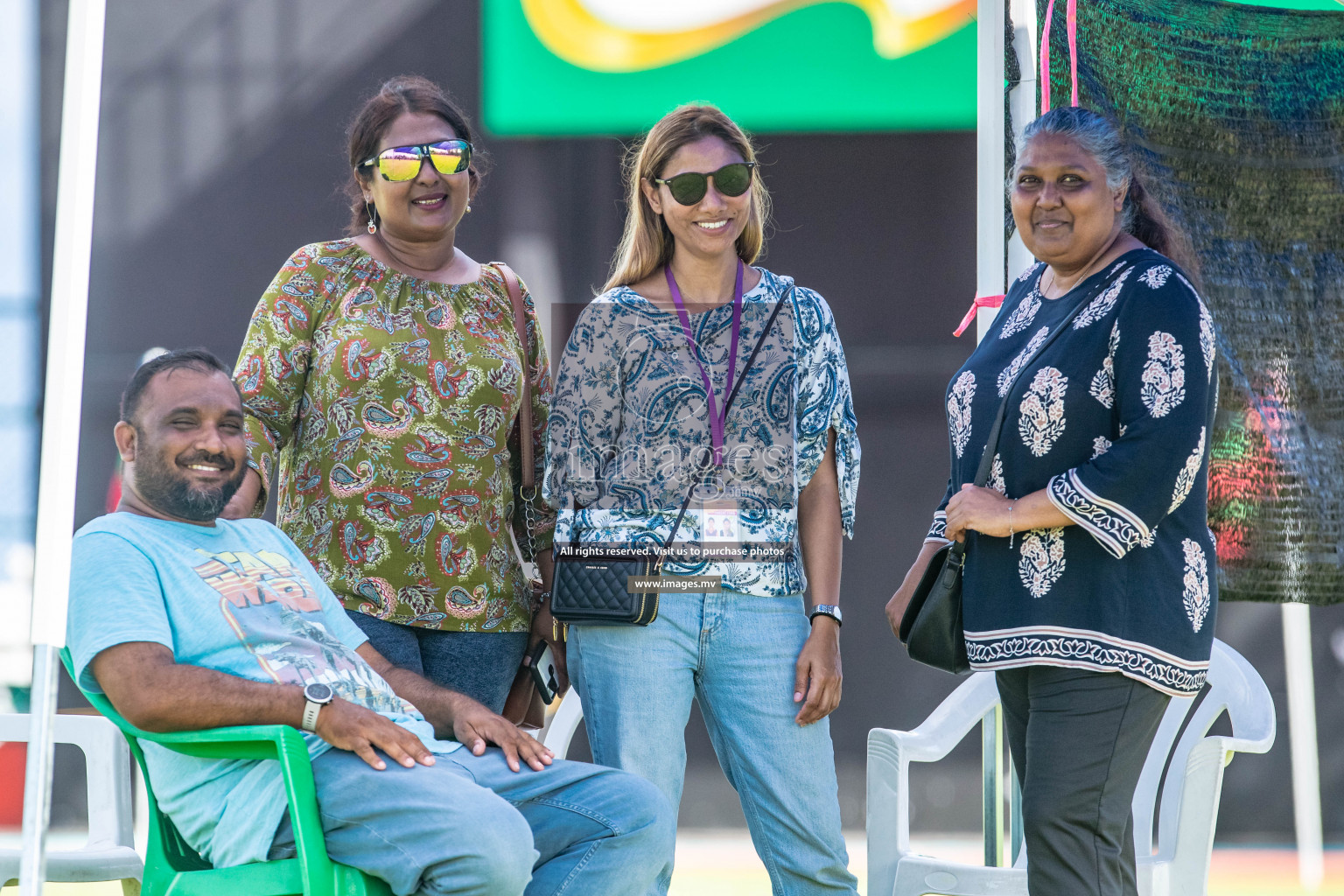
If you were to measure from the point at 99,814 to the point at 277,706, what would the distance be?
1093 mm

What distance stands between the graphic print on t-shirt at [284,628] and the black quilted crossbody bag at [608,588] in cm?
35

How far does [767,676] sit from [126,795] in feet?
5.09

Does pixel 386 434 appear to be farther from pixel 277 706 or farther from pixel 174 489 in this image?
pixel 277 706

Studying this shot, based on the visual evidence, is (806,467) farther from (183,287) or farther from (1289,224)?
(183,287)

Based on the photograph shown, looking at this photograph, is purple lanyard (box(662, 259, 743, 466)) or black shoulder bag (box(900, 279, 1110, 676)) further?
purple lanyard (box(662, 259, 743, 466))

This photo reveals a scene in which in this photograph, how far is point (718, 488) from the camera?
2471mm

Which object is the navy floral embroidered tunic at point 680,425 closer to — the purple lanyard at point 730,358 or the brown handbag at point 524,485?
the purple lanyard at point 730,358

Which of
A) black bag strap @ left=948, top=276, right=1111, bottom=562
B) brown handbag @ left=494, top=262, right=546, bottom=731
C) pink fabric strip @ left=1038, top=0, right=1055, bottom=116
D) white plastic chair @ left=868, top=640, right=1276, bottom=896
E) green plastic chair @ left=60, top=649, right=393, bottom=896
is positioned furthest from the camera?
pink fabric strip @ left=1038, top=0, right=1055, bottom=116

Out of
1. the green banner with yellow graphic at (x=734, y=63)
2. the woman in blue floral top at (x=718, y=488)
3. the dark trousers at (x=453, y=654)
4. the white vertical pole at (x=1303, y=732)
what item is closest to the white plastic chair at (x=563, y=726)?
the dark trousers at (x=453, y=654)

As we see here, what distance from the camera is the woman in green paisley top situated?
2.61 metres

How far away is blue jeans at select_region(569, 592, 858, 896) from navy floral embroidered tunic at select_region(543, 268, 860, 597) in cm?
9

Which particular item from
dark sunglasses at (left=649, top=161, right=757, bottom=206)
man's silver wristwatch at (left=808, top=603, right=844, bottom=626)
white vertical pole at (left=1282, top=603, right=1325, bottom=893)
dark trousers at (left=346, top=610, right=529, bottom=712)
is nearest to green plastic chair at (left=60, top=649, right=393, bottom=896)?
dark trousers at (left=346, top=610, right=529, bottom=712)

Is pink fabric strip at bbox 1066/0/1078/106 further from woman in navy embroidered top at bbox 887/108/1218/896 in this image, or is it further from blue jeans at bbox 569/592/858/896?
blue jeans at bbox 569/592/858/896

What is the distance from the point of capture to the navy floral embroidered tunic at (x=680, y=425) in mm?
2463
